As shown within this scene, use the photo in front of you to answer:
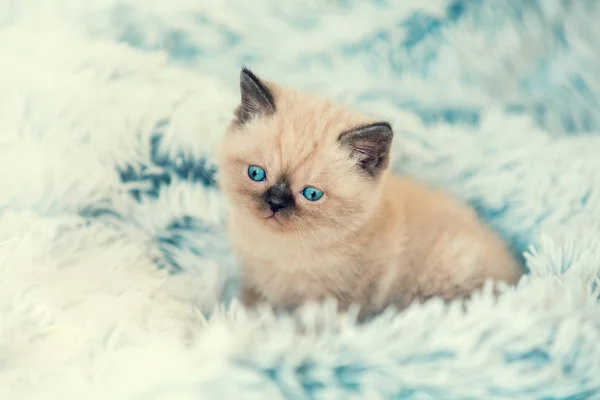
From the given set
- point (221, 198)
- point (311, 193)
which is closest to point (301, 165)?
point (311, 193)

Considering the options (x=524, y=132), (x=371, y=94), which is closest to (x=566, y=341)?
(x=524, y=132)

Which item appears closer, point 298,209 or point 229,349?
point 229,349

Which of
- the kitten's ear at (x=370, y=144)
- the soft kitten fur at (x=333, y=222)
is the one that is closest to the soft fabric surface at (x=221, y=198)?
the soft kitten fur at (x=333, y=222)

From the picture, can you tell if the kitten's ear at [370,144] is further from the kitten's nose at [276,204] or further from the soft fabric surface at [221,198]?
the soft fabric surface at [221,198]

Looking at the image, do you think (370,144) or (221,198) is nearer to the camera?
(370,144)

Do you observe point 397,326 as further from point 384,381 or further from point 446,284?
point 446,284

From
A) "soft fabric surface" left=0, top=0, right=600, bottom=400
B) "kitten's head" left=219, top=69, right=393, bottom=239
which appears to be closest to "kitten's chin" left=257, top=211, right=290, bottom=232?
"kitten's head" left=219, top=69, right=393, bottom=239

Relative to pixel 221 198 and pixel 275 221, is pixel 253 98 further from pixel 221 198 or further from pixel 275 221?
pixel 221 198
